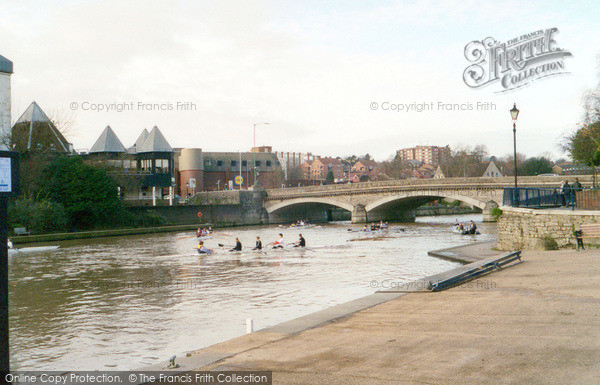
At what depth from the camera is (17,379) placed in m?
7.81

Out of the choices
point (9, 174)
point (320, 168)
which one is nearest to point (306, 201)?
point (9, 174)

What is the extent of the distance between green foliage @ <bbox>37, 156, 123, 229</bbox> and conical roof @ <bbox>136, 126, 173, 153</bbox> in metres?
13.0

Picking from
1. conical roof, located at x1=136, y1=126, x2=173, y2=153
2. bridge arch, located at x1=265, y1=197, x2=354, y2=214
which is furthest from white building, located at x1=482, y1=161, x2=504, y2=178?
conical roof, located at x1=136, y1=126, x2=173, y2=153

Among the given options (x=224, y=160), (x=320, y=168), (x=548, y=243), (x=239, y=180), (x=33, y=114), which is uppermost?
(x=33, y=114)

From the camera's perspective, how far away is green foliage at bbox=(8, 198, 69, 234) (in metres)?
44.0

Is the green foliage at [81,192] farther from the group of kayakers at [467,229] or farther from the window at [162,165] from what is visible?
the group of kayakers at [467,229]

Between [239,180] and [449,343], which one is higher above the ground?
[239,180]

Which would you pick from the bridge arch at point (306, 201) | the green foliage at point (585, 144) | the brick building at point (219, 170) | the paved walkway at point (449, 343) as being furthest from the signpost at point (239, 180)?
the paved walkway at point (449, 343)

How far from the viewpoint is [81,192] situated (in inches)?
2052

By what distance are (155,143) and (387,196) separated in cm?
3115

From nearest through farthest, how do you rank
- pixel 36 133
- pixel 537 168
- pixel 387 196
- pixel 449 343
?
pixel 449 343
pixel 36 133
pixel 387 196
pixel 537 168

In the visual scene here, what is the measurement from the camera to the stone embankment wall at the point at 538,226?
1754cm

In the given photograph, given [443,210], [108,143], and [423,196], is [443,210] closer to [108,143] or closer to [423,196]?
[423,196]

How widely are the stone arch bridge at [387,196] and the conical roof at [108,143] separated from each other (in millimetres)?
21827
